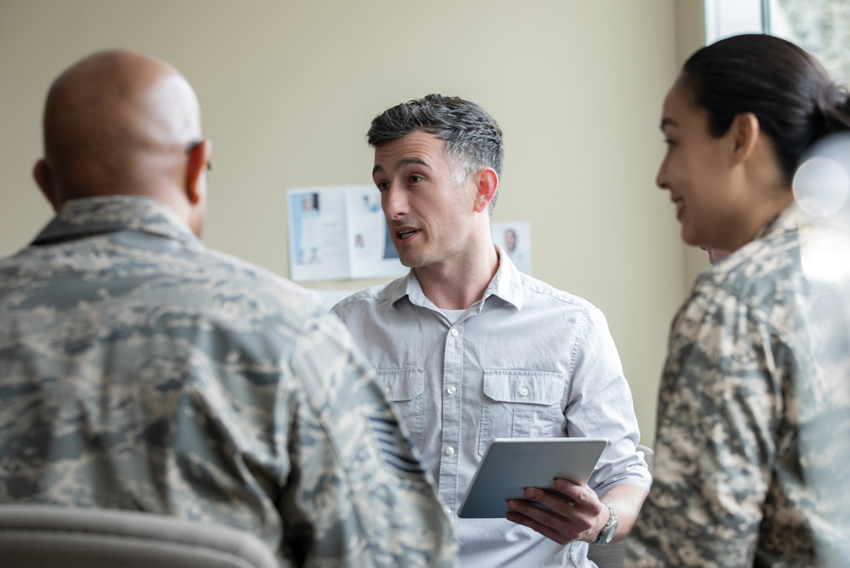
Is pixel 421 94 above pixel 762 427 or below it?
above

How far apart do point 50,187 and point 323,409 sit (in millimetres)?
455

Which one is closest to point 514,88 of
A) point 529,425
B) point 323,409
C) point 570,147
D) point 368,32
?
point 570,147

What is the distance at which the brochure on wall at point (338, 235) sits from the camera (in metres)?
2.57

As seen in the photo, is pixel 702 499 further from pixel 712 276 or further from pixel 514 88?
pixel 514 88

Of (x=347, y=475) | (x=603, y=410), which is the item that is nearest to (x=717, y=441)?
(x=347, y=475)

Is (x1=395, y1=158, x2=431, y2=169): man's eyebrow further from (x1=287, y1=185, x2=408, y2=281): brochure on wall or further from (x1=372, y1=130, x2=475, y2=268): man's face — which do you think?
(x1=287, y1=185, x2=408, y2=281): brochure on wall

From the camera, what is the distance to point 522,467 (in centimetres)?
116

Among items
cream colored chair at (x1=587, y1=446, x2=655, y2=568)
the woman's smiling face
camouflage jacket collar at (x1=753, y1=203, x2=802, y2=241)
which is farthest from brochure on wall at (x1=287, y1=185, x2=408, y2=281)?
camouflage jacket collar at (x1=753, y1=203, x2=802, y2=241)

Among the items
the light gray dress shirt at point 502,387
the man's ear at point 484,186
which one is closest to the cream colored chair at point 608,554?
the light gray dress shirt at point 502,387

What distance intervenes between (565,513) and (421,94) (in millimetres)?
1715

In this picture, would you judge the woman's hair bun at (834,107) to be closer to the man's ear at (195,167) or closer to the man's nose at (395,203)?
the man's ear at (195,167)

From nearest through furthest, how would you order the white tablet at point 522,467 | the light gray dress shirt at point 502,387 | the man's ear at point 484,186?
the white tablet at point 522,467 → the light gray dress shirt at point 502,387 → the man's ear at point 484,186

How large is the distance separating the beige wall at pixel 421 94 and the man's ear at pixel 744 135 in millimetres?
1648

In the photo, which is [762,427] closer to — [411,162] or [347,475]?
[347,475]
